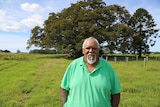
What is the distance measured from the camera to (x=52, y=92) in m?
11.4

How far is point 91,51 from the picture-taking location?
163 inches

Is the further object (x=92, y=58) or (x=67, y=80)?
(x=67, y=80)

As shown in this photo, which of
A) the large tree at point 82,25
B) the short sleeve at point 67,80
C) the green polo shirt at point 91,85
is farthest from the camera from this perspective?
the large tree at point 82,25

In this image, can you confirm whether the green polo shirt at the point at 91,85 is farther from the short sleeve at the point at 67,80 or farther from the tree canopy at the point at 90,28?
the tree canopy at the point at 90,28

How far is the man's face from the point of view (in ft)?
13.6

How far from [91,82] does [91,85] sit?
44mm

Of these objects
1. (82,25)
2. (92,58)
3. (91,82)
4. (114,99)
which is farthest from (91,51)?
(82,25)

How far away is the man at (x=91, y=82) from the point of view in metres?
4.03

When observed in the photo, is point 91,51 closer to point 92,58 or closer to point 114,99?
point 92,58

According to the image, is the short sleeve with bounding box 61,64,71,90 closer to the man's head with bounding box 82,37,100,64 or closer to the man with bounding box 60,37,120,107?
the man with bounding box 60,37,120,107

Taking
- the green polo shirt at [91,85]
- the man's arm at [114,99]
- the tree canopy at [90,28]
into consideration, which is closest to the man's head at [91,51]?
the green polo shirt at [91,85]

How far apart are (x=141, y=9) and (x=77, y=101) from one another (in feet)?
183

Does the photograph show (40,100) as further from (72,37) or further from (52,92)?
(72,37)

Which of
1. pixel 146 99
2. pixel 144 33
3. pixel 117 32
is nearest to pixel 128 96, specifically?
pixel 146 99
